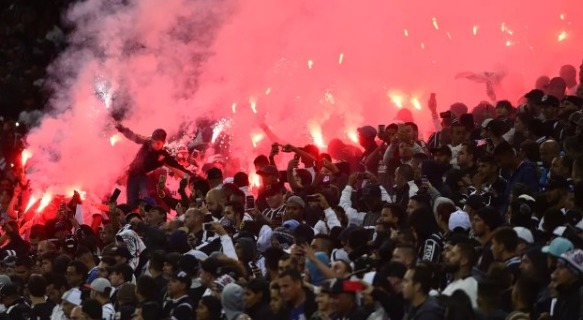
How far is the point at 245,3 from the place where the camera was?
18.3m

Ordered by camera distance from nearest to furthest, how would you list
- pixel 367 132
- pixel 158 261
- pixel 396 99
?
1. pixel 158 261
2. pixel 367 132
3. pixel 396 99

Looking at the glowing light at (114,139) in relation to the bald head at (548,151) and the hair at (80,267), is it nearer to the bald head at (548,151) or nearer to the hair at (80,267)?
the hair at (80,267)

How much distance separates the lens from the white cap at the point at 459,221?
32.3ft

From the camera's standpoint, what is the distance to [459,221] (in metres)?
9.85

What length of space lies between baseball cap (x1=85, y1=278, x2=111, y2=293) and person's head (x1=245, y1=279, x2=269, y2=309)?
208 centimetres

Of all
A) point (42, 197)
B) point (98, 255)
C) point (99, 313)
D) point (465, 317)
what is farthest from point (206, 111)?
point (465, 317)

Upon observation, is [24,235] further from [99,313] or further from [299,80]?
[99,313]

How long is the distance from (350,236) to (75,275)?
3010 mm

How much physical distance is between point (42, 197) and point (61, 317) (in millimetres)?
5574

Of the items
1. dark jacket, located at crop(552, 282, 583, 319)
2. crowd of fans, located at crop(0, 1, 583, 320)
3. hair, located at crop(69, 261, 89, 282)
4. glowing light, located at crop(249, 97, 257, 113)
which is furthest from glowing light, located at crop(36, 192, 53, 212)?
dark jacket, located at crop(552, 282, 583, 319)

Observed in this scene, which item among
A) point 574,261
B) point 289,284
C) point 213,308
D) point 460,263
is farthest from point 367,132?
point 574,261

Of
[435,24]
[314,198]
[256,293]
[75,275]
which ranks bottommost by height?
[256,293]

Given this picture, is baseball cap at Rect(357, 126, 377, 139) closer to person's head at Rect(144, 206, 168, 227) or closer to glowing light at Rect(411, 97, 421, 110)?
person's head at Rect(144, 206, 168, 227)

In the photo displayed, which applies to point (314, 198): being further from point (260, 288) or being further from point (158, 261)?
point (260, 288)
